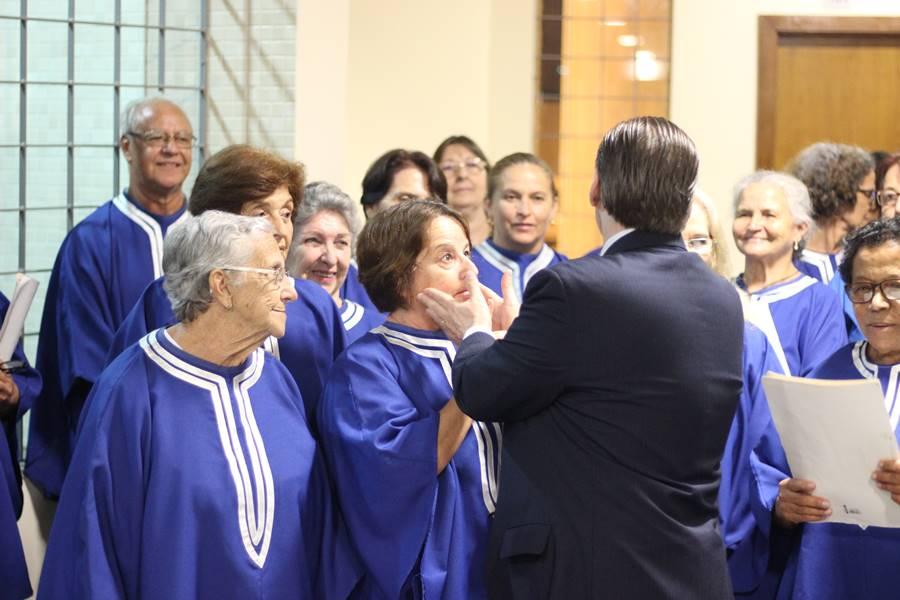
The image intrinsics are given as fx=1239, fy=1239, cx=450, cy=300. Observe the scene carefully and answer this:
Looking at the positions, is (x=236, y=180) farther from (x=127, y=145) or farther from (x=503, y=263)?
(x=503, y=263)

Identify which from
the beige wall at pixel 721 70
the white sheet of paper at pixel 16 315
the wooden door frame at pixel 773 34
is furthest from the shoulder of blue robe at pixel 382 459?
the wooden door frame at pixel 773 34

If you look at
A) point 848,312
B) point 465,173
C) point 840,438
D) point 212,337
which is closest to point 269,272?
point 212,337

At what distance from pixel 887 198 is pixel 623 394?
105 inches

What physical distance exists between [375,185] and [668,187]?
236cm

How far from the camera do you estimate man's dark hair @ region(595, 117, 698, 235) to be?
217cm

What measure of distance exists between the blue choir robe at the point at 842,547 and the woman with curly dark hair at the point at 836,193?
195cm

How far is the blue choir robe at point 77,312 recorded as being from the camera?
3.75m

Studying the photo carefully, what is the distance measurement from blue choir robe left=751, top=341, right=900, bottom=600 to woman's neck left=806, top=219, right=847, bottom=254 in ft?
6.41

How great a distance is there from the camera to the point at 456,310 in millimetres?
2475

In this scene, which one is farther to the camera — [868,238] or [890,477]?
[868,238]

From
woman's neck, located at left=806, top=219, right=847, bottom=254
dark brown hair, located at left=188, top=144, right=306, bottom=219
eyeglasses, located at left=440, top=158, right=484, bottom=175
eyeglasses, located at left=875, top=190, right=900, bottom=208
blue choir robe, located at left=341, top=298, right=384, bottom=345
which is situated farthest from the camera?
eyeglasses, located at left=440, top=158, right=484, bottom=175

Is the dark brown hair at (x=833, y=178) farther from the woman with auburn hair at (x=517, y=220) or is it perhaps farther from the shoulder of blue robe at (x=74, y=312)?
the shoulder of blue robe at (x=74, y=312)

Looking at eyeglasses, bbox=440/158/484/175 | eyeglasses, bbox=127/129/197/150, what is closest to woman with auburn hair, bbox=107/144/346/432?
eyeglasses, bbox=127/129/197/150

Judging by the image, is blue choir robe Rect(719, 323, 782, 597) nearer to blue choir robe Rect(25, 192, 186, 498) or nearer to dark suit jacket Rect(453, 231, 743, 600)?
dark suit jacket Rect(453, 231, 743, 600)
